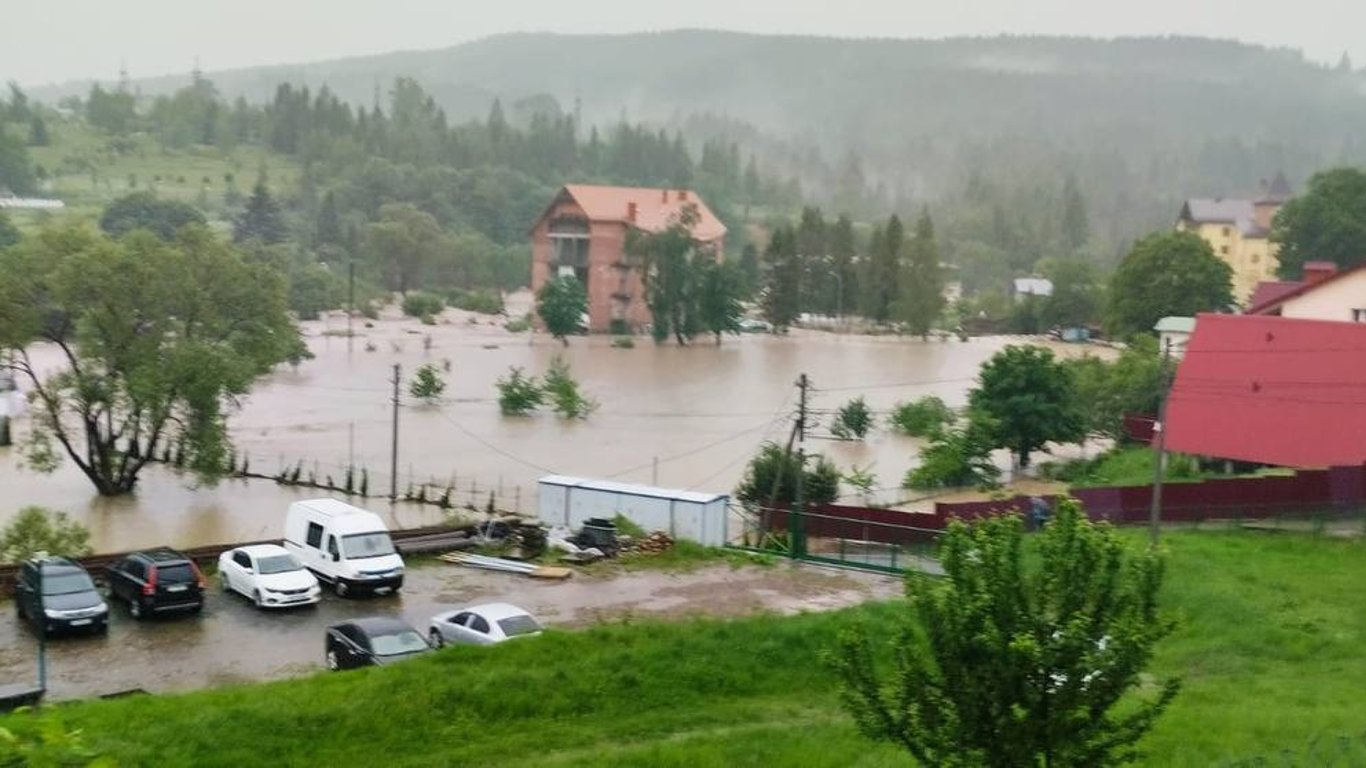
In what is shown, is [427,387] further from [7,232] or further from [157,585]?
[7,232]

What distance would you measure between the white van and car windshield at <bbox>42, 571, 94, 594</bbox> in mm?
2881

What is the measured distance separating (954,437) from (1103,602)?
22.9 metres

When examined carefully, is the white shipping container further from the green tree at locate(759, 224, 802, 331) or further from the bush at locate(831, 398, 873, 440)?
the green tree at locate(759, 224, 802, 331)

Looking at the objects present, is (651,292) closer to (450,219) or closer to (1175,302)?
(1175,302)

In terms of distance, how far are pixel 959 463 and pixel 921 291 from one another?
49338mm

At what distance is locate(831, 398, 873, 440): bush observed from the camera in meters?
37.0

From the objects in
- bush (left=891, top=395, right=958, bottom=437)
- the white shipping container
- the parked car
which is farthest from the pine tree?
the parked car

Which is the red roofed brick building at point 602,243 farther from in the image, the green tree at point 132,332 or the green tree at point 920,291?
the green tree at point 132,332

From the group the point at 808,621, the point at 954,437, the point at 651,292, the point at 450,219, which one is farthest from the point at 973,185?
the point at 808,621

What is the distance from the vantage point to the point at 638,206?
76.3 m

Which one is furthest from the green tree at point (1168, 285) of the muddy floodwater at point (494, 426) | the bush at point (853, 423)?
the bush at point (853, 423)

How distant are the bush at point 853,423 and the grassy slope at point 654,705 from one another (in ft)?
73.8

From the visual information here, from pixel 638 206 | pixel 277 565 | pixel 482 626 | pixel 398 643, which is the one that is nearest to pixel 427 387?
pixel 277 565

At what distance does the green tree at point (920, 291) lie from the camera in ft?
251
